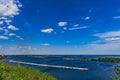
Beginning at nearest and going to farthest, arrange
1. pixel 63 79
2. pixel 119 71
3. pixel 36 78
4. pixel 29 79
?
1. pixel 119 71
2. pixel 29 79
3. pixel 36 78
4. pixel 63 79

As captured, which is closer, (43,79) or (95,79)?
(43,79)

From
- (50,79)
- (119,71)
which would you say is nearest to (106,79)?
(50,79)

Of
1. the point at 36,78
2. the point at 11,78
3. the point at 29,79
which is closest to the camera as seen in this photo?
the point at 11,78

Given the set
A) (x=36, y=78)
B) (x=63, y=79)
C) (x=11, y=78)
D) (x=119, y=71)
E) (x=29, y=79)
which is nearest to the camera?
(x=119, y=71)

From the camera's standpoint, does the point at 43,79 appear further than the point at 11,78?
Yes

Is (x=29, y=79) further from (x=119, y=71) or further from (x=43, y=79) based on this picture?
(x=119, y=71)

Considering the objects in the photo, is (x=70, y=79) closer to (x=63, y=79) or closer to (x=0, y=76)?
(x=63, y=79)

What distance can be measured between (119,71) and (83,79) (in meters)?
26.0

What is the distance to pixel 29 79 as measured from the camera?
70.1 ft

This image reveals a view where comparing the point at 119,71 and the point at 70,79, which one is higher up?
the point at 119,71

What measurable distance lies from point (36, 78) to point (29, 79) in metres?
2.64

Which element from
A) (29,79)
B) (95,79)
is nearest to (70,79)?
(95,79)

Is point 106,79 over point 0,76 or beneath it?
beneath

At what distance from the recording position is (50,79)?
82.5 feet
